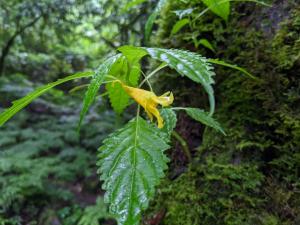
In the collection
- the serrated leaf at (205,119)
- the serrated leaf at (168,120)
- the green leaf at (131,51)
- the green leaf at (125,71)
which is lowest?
the serrated leaf at (205,119)

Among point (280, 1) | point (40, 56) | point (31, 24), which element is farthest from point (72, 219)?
point (40, 56)

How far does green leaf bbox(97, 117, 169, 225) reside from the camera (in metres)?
0.61

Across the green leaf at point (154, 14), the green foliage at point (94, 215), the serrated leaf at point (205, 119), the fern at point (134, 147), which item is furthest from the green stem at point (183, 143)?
the green foliage at point (94, 215)

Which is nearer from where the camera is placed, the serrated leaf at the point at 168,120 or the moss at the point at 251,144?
the serrated leaf at the point at 168,120

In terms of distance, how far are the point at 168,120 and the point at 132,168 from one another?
0.86 feet

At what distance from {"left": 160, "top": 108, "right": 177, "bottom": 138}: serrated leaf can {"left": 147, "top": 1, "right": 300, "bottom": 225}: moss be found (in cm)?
34

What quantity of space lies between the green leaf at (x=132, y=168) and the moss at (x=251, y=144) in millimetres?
433

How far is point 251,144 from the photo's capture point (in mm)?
1078

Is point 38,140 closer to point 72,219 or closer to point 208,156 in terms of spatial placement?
point 72,219

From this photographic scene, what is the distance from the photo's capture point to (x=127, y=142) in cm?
73

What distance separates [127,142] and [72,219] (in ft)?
9.31

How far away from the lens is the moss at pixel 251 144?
96 cm

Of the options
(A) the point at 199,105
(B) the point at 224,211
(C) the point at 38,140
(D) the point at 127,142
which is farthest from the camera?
(C) the point at 38,140

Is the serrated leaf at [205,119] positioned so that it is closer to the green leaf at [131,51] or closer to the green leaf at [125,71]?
the green leaf at [125,71]
